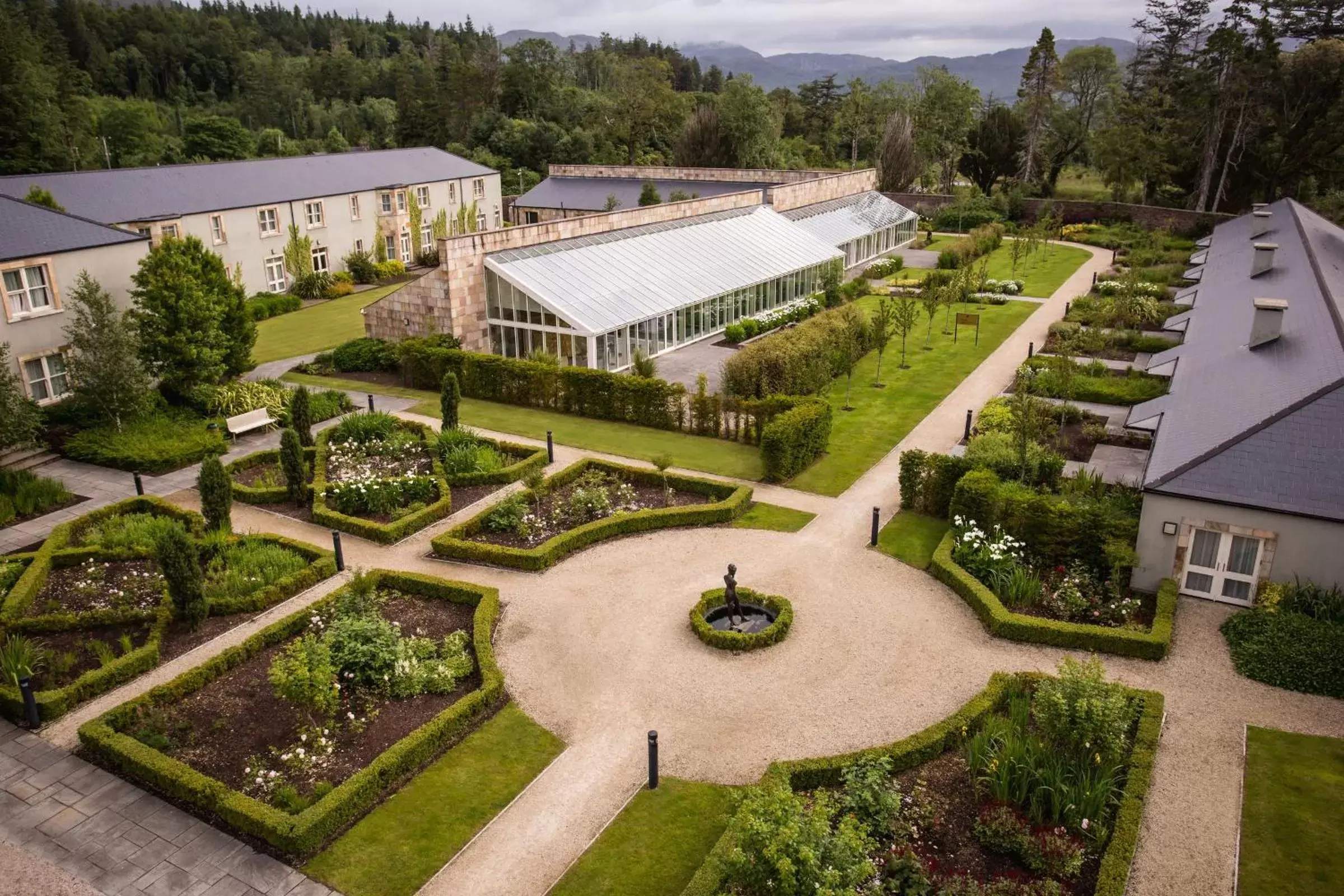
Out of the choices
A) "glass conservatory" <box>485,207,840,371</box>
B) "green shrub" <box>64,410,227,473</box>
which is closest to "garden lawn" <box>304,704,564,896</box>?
"green shrub" <box>64,410,227,473</box>

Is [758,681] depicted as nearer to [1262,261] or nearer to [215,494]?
[215,494]

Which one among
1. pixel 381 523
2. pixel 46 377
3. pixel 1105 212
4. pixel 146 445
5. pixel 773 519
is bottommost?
pixel 773 519

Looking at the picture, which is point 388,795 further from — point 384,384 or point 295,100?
point 295,100

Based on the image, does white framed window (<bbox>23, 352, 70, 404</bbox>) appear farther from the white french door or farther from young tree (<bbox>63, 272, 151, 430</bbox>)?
the white french door

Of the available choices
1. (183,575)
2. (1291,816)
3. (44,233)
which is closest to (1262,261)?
(1291,816)

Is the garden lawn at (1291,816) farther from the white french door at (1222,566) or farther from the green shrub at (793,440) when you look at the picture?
the green shrub at (793,440)

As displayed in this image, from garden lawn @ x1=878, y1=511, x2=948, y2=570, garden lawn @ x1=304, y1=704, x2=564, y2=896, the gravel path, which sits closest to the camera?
garden lawn @ x1=304, y1=704, x2=564, y2=896

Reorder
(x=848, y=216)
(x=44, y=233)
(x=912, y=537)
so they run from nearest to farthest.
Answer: (x=912, y=537)
(x=44, y=233)
(x=848, y=216)

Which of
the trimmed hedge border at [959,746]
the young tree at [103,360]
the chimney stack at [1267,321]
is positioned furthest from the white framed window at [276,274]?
the chimney stack at [1267,321]
